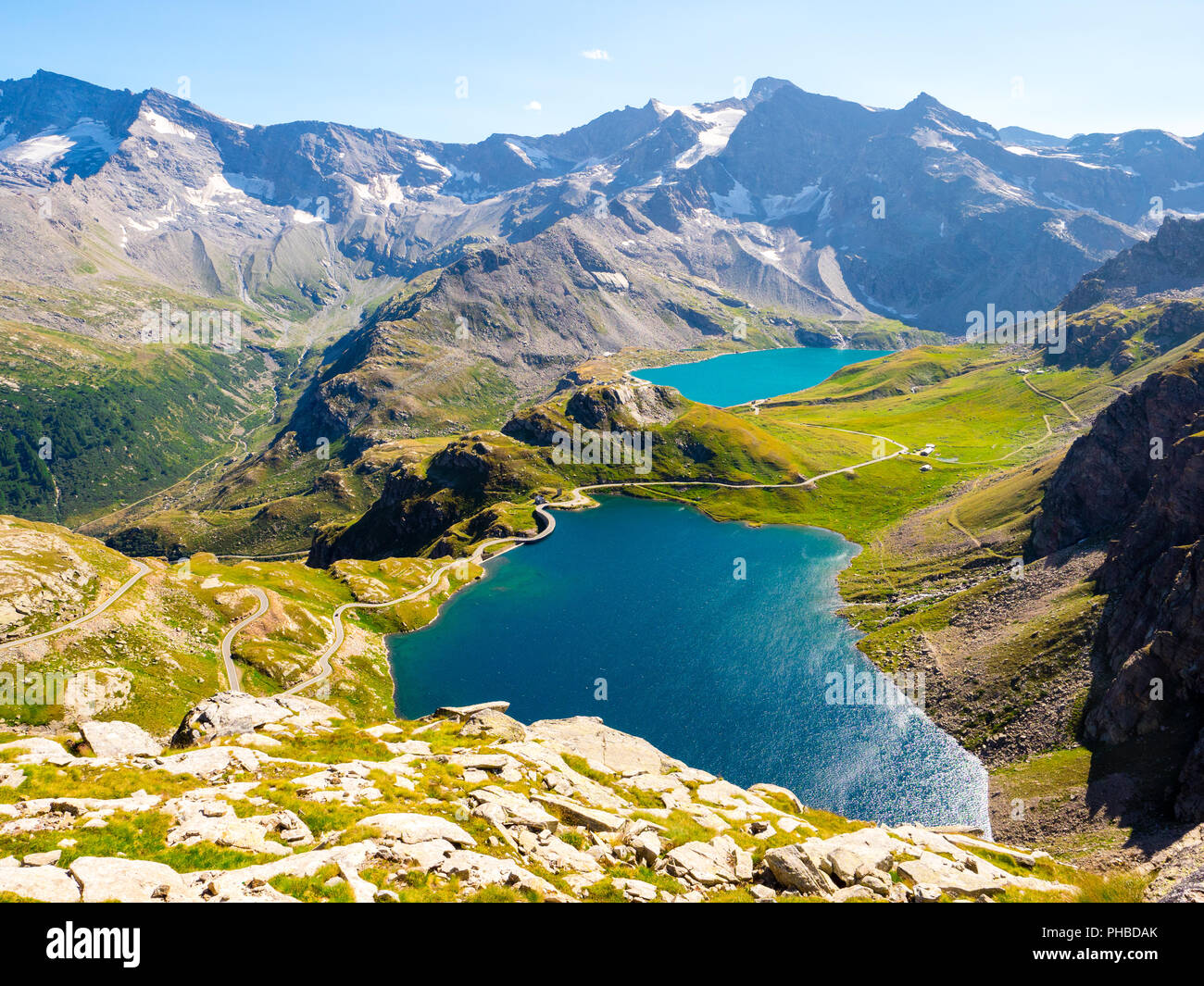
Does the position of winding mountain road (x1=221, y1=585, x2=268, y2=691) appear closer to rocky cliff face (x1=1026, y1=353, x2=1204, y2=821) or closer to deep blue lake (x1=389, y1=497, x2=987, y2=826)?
deep blue lake (x1=389, y1=497, x2=987, y2=826)

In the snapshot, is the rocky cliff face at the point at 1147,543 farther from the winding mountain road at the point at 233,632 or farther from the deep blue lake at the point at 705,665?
the winding mountain road at the point at 233,632

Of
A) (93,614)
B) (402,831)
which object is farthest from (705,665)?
(93,614)

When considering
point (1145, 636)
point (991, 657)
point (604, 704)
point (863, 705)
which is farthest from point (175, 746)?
point (991, 657)

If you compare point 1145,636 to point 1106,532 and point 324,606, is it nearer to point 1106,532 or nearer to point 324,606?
point 1106,532

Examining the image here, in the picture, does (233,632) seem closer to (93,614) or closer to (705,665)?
(93,614)
